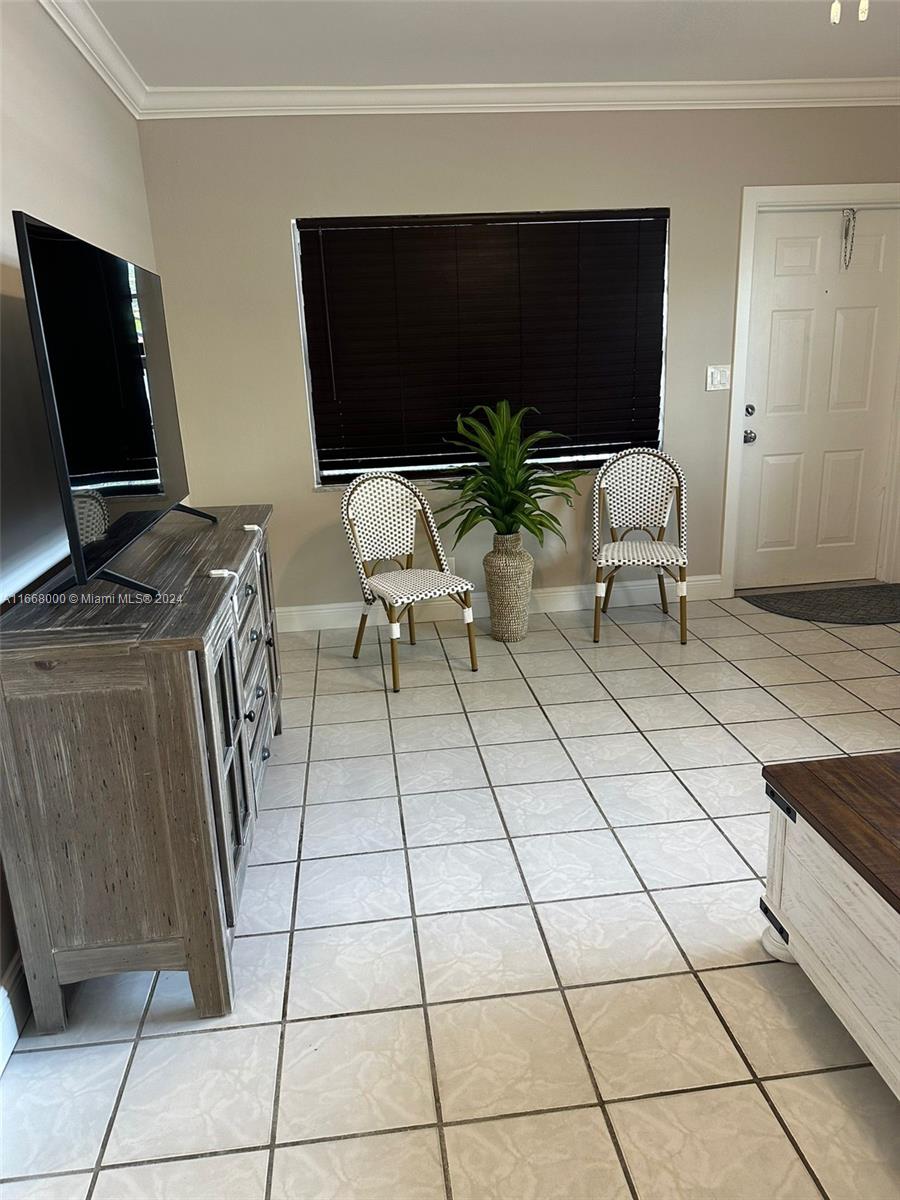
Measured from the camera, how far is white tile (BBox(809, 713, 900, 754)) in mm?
2922

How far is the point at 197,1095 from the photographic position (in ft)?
5.40

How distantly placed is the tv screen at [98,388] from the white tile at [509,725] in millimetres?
1401

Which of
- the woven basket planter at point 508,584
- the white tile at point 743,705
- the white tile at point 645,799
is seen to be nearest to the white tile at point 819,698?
the white tile at point 743,705

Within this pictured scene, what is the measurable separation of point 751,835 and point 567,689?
120 centimetres

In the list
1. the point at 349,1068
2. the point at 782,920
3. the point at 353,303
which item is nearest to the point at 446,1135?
the point at 349,1068

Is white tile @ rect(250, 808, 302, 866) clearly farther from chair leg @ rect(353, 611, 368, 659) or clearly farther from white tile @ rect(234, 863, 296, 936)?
chair leg @ rect(353, 611, 368, 659)

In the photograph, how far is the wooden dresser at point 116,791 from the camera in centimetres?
165

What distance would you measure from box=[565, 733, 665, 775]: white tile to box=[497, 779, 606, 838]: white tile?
129mm

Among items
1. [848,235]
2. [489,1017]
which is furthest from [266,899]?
[848,235]

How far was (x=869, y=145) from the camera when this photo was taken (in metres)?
4.13

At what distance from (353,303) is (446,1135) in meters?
3.52

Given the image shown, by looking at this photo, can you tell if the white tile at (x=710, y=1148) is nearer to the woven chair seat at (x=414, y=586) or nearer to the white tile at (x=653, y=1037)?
the white tile at (x=653, y=1037)

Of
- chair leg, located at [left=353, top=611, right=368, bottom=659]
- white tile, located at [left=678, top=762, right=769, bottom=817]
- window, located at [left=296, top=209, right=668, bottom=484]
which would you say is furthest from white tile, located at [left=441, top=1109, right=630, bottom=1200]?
window, located at [left=296, top=209, right=668, bottom=484]

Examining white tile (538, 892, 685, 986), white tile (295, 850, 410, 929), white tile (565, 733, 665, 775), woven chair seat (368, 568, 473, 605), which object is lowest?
white tile (295, 850, 410, 929)
